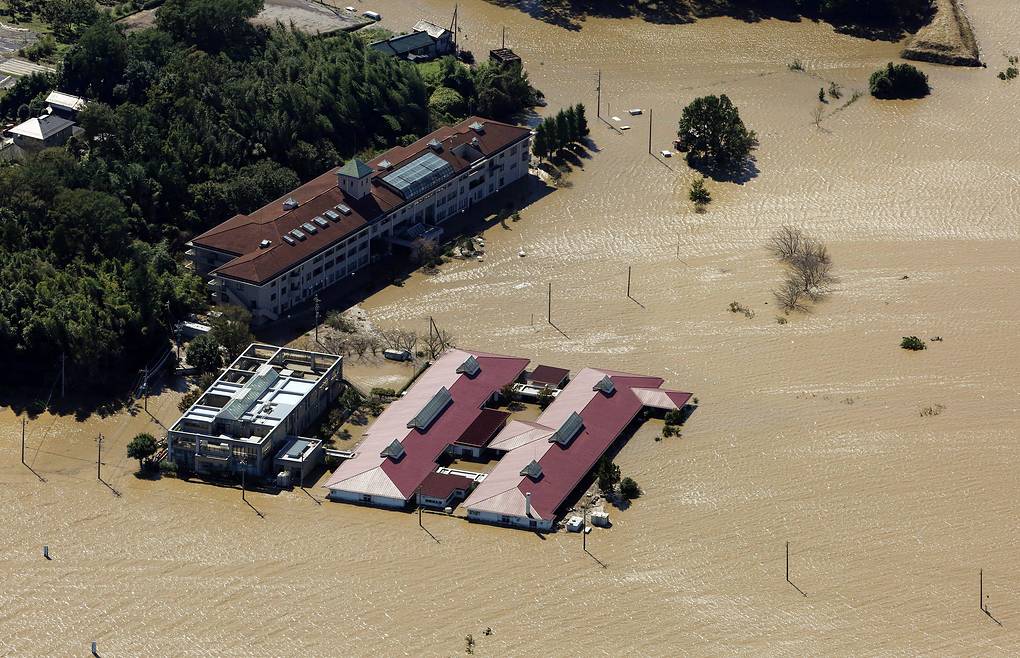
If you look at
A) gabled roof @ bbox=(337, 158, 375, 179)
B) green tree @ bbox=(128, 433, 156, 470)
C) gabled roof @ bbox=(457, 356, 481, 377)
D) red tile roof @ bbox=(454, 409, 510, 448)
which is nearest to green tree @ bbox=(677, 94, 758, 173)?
gabled roof @ bbox=(337, 158, 375, 179)

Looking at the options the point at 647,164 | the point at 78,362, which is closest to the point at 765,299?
the point at 647,164

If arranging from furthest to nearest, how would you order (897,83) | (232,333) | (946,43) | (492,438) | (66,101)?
(946,43) < (897,83) < (66,101) < (232,333) < (492,438)

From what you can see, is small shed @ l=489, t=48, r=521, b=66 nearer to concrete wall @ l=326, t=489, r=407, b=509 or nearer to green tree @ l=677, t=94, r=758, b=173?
green tree @ l=677, t=94, r=758, b=173

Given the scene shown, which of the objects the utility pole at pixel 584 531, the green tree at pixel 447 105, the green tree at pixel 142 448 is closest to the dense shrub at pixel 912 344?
the utility pole at pixel 584 531

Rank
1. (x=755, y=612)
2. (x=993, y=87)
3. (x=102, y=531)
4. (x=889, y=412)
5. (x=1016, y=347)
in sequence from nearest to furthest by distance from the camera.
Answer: (x=755, y=612) → (x=102, y=531) → (x=889, y=412) → (x=1016, y=347) → (x=993, y=87)

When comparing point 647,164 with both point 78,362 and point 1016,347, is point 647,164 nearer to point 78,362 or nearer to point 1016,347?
point 1016,347

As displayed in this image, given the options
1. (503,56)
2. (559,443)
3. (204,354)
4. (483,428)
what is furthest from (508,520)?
(503,56)

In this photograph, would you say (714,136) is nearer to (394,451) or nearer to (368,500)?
(394,451)
